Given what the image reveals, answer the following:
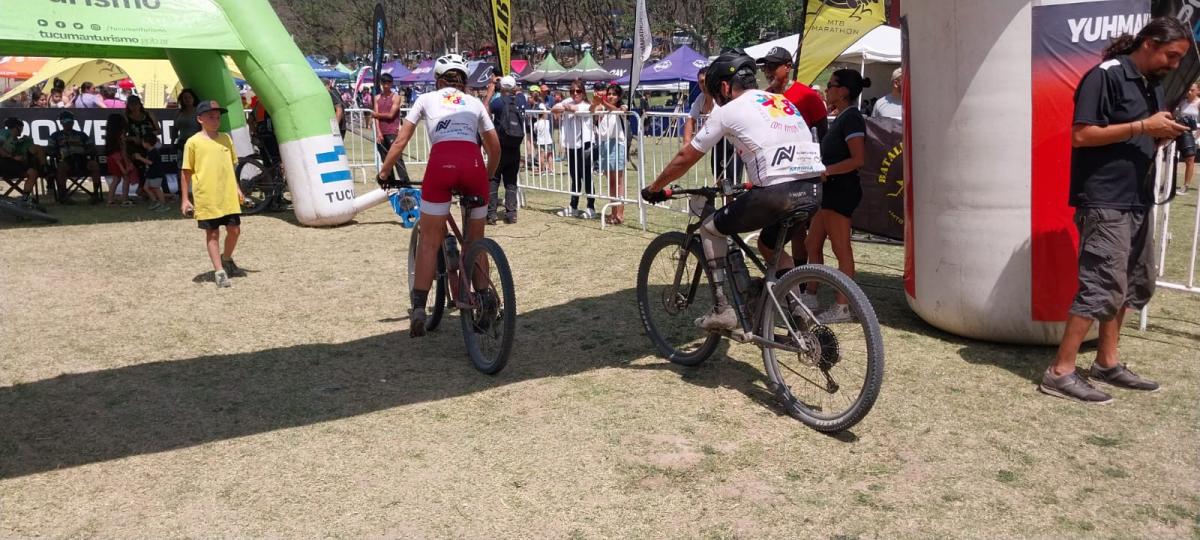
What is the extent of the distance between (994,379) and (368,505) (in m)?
3.52

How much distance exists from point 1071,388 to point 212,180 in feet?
23.0

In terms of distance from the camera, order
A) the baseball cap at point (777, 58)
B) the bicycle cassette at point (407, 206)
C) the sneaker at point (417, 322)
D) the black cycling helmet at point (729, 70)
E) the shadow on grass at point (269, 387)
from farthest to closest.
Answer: the bicycle cassette at point (407, 206) < the baseball cap at point (777, 58) < the sneaker at point (417, 322) < the black cycling helmet at point (729, 70) < the shadow on grass at point (269, 387)

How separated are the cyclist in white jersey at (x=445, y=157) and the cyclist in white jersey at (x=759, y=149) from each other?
1.54 metres

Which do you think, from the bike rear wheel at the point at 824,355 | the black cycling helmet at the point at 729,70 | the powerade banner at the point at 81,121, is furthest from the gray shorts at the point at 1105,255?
the powerade banner at the point at 81,121

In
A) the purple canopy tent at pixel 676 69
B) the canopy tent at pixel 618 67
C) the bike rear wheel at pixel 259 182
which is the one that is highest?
the canopy tent at pixel 618 67

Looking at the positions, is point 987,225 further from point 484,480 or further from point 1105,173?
point 484,480

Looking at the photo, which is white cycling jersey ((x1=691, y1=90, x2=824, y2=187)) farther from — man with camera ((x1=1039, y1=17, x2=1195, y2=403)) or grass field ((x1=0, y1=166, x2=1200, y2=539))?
man with camera ((x1=1039, y1=17, x2=1195, y2=403))

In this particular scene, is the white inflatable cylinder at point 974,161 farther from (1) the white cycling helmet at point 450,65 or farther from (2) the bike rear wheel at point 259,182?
(2) the bike rear wheel at point 259,182

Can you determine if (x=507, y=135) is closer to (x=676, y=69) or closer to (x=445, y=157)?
(x=445, y=157)

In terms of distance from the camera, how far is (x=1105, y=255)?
4.74m

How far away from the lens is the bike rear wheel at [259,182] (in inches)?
498

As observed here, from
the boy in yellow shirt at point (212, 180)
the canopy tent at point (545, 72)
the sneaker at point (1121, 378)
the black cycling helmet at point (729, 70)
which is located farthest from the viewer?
the canopy tent at point (545, 72)

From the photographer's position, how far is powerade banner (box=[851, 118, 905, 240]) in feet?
26.2

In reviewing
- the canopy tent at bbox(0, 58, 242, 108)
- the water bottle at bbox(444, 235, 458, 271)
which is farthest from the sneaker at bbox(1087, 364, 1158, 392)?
the canopy tent at bbox(0, 58, 242, 108)
